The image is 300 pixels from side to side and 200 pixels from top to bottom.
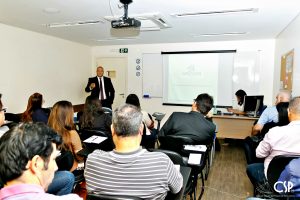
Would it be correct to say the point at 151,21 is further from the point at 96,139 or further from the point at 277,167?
the point at 277,167

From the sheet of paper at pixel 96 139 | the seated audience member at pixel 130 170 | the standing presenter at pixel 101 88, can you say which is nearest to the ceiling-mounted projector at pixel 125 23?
the sheet of paper at pixel 96 139

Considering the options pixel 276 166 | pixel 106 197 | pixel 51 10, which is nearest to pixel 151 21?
pixel 51 10

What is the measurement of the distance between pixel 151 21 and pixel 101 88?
2.50m

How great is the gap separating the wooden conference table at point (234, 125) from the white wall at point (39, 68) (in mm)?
3714

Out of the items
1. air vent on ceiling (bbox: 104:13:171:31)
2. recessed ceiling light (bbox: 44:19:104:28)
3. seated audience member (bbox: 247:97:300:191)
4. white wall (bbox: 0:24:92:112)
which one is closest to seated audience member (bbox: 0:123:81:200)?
seated audience member (bbox: 247:97:300:191)

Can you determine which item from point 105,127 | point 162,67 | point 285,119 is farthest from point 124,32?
point 285,119

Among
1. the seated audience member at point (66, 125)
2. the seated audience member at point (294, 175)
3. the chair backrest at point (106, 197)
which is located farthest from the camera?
the seated audience member at point (66, 125)

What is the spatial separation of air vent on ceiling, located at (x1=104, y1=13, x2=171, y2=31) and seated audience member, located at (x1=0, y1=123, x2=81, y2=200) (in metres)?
3.01

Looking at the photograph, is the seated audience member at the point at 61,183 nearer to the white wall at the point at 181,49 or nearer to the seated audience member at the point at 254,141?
the seated audience member at the point at 254,141

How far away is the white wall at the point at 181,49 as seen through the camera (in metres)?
5.71

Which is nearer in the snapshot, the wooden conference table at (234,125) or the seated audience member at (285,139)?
the seated audience member at (285,139)

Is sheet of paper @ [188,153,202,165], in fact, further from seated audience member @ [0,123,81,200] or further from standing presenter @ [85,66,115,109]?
standing presenter @ [85,66,115,109]

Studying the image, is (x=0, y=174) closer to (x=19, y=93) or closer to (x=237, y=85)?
(x=19, y=93)

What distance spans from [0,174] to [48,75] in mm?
4971
